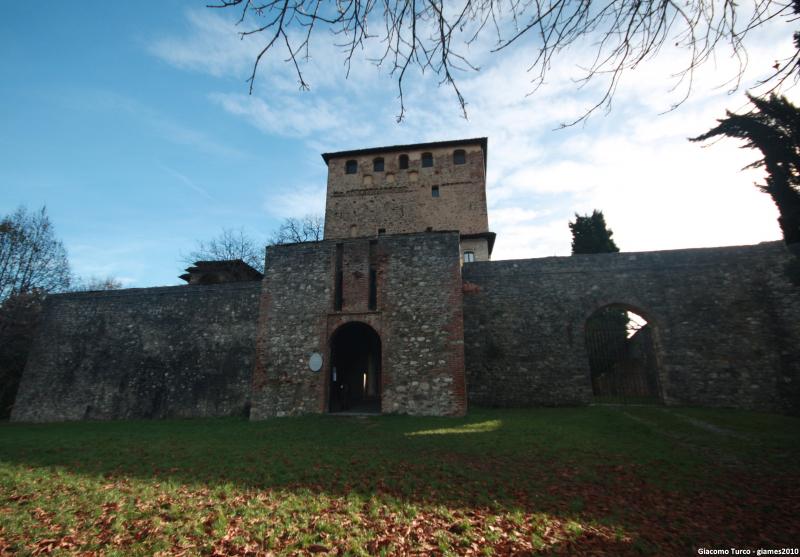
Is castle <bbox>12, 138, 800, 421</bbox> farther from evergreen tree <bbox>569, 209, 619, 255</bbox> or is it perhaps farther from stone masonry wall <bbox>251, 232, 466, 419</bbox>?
evergreen tree <bbox>569, 209, 619, 255</bbox>

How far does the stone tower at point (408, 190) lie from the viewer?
24484 mm

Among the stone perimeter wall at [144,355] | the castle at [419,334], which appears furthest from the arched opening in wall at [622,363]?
the stone perimeter wall at [144,355]

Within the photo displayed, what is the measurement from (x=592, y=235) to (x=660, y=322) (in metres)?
11.1

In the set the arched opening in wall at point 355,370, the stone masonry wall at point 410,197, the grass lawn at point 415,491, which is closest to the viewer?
the grass lawn at point 415,491

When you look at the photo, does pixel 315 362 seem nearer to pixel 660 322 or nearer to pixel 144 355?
pixel 144 355

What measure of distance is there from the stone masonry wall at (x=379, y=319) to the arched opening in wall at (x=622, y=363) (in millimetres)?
→ 5544

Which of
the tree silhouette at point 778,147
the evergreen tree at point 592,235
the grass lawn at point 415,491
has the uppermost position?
the evergreen tree at point 592,235

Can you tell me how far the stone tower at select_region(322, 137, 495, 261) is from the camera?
2448 cm

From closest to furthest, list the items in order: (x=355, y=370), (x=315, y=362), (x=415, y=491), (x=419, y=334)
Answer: (x=415, y=491), (x=419, y=334), (x=315, y=362), (x=355, y=370)

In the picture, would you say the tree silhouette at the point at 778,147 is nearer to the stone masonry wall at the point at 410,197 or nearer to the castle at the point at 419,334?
the castle at the point at 419,334

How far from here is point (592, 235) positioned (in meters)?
22.2

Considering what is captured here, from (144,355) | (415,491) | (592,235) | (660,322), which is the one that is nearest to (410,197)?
(592,235)

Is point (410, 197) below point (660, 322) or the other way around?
the other way around

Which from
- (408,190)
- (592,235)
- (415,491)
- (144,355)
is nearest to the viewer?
(415,491)
